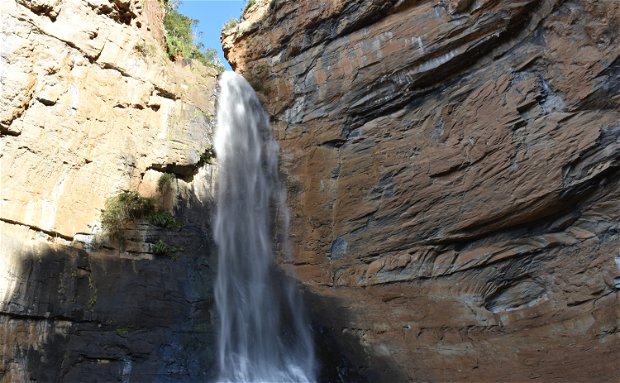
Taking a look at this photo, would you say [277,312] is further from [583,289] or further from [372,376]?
[583,289]

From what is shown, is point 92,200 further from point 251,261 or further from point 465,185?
point 465,185

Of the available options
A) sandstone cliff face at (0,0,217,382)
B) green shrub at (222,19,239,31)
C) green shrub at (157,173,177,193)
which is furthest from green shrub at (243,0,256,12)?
green shrub at (157,173,177,193)

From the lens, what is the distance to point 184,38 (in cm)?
1245

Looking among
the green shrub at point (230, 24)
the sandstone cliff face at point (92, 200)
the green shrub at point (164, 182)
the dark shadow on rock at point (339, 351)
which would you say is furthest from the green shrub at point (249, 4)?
the dark shadow on rock at point (339, 351)

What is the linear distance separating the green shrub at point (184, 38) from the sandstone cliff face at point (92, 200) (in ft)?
3.47

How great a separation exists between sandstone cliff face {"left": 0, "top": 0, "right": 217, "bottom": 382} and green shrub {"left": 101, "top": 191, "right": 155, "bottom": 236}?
15 cm

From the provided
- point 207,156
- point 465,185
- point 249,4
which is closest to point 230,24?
point 249,4

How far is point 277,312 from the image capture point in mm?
9797

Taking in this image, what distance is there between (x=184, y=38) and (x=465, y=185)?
788 cm

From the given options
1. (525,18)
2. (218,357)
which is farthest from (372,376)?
(525,18)

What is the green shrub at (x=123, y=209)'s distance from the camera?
8.58 metres

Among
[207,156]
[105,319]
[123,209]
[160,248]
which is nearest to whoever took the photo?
[105,319]

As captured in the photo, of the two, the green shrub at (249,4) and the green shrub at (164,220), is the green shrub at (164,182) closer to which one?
the green shrub at (164,220)

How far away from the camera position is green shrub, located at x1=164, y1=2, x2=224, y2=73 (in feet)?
38.0
